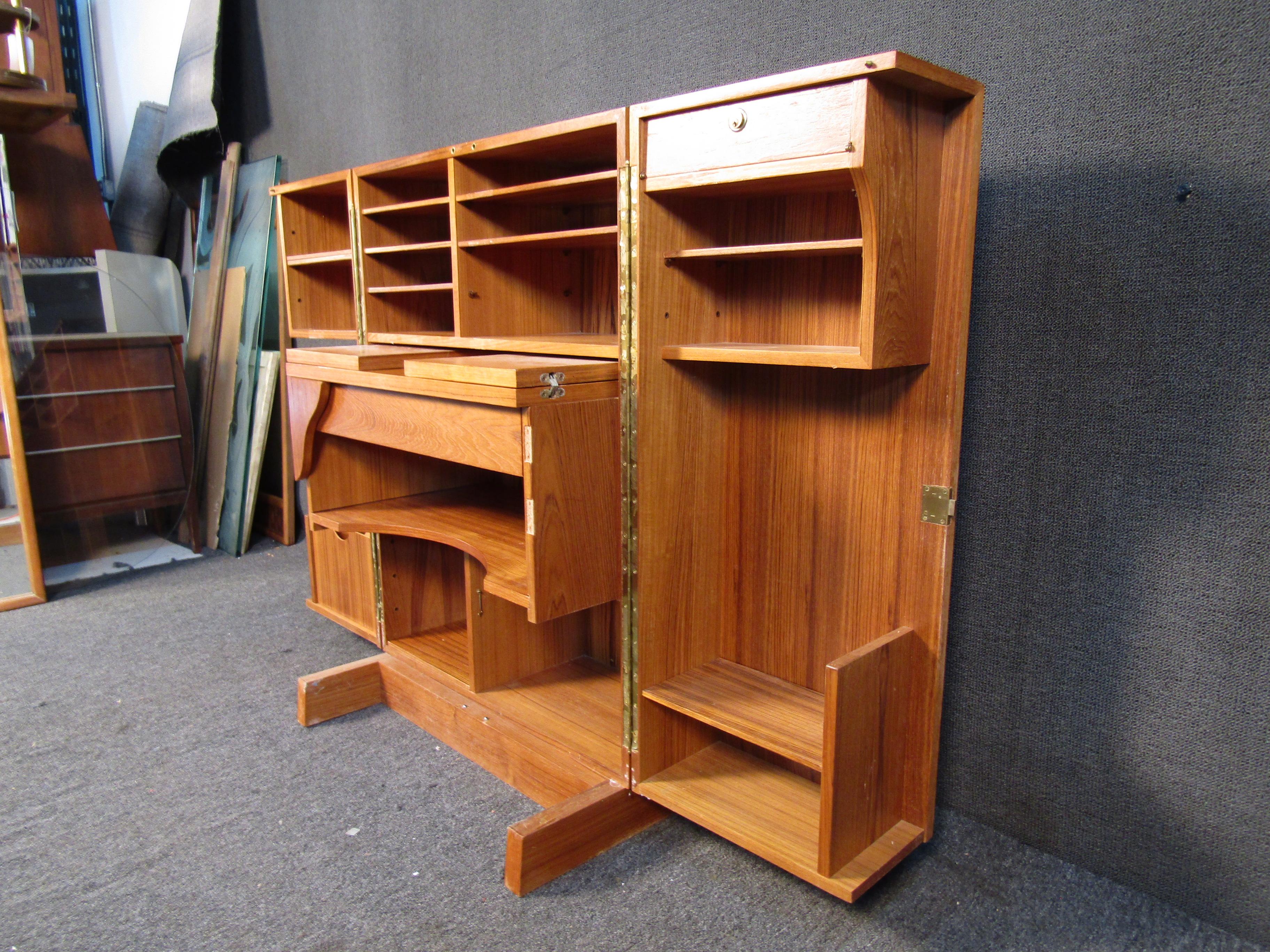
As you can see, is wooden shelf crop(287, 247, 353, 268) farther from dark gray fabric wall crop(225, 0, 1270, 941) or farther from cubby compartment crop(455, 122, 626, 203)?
dark gray fabric wall crop(225, 0, 1270, 941)

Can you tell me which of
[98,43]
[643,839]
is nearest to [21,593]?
[643,839]

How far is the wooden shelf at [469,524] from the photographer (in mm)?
1938

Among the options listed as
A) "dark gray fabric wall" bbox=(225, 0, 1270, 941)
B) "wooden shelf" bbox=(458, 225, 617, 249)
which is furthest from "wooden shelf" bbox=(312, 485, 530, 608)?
"dark gray fabric wall" bbox=(225, 0, 1270, 941)

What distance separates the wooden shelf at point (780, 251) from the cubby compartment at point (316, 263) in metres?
1.49

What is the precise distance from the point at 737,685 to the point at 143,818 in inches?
53.2

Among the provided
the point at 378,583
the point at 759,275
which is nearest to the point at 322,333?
the point at 378,583

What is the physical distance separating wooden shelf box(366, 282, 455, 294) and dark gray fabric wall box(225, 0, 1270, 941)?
0.92 meters

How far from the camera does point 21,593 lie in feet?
11.0

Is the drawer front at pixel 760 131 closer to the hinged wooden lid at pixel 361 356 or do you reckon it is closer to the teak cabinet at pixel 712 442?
the teak cabinet at pixel 712 442

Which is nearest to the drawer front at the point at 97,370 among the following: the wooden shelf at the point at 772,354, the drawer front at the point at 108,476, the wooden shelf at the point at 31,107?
the drawer front at the point at 108,476

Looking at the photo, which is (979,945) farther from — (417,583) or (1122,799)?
(417,583)

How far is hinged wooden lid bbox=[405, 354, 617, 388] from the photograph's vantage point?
1.67m

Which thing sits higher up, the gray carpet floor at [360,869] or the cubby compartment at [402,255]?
the cubby compartment at [402,255]

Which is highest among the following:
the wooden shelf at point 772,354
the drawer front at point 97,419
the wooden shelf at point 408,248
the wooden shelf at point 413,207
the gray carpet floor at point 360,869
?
the wooden shelf at point 413,207
